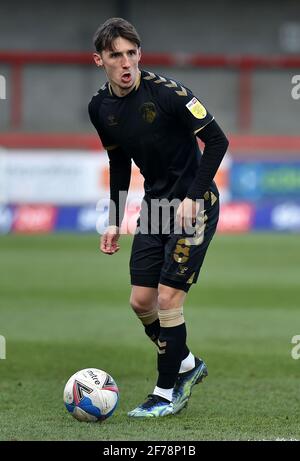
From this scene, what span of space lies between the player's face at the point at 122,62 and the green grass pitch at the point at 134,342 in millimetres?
2079

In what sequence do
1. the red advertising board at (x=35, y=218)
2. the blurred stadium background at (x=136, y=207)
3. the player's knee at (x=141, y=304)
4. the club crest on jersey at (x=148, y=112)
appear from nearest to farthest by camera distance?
1. the club crest on jersey at (x=148, y=112)
2. the player's knee at (x=141, y=304)
3. the blurred stadium background at (x=136, y=207)
4. the red advertising board at (x=35, y=218)

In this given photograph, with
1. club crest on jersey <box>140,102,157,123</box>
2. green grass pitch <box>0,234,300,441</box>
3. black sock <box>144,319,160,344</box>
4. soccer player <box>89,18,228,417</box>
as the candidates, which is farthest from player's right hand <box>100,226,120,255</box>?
green grass pitch <box>0,234,300,441</box>

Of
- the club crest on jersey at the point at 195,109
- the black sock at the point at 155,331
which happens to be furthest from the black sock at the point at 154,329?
the club crest on jersey at the point at 195,109

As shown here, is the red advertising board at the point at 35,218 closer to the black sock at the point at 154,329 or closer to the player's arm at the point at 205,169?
the black sock at the point at 154,329

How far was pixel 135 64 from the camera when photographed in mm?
6000

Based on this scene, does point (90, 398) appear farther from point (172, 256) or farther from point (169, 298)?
point (172, 256)

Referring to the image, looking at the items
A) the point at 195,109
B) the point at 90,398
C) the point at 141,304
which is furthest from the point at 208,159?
the point at 90,398

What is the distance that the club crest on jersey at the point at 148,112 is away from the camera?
6133 millimetres

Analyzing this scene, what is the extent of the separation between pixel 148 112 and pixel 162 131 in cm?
15

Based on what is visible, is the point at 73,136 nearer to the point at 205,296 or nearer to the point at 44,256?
the point at 44,256

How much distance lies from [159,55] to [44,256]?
14.3m
